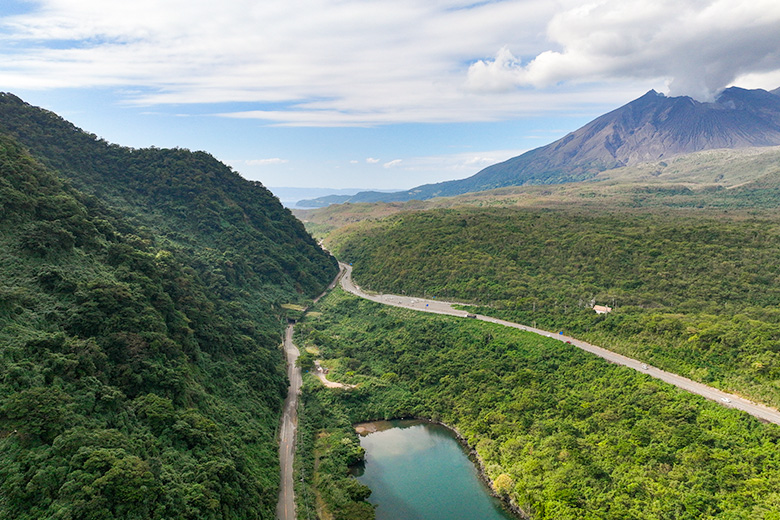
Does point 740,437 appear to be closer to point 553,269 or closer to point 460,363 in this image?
point 460,363

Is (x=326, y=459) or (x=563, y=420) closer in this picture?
(x=326, y=459)

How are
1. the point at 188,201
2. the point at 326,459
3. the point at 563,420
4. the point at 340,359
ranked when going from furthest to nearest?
the point at 188,201 → the point at 340,359 → the point at 563,420 → the point at 326,459

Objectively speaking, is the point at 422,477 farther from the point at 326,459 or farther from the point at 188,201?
the point at 188,201

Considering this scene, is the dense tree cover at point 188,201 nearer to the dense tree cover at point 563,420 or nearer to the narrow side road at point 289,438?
the narrow side road at point 289,438

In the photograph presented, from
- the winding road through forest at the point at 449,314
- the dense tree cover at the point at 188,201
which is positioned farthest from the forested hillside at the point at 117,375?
the dense tree cover at the point at 188,201

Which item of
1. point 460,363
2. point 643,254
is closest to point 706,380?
point 460,363

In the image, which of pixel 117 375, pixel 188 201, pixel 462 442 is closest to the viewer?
pixel 117 375

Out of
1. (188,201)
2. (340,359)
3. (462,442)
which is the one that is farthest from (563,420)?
(188,201)
